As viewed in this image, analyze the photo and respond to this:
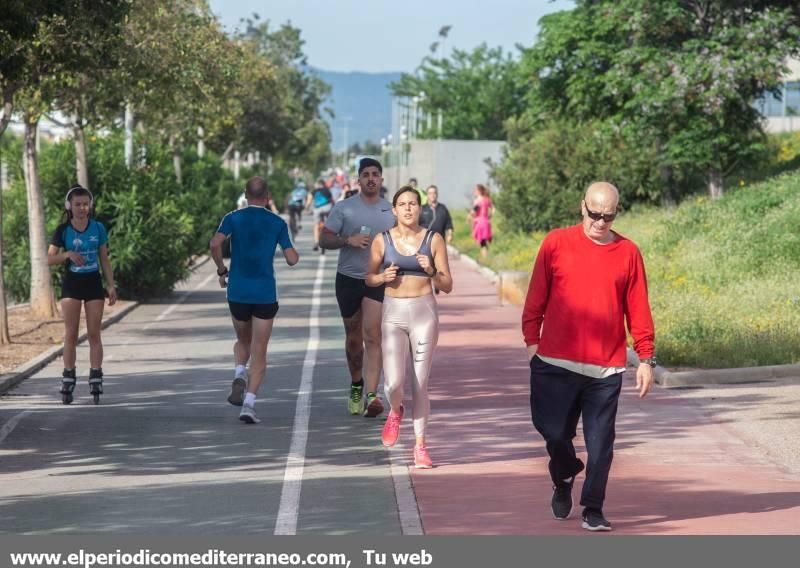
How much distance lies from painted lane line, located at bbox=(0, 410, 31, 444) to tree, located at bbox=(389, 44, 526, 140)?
70.3 meters

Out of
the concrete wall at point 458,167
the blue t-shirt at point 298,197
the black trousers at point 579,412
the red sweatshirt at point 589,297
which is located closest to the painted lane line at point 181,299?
the black trousers at point 579,412

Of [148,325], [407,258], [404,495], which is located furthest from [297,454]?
[148,325]

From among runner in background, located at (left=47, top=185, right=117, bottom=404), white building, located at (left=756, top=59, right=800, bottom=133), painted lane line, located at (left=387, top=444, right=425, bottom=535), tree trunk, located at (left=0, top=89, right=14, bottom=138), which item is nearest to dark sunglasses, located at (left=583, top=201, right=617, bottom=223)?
painted lane line, located at (left=387, top=444, right=425, bottom=535)

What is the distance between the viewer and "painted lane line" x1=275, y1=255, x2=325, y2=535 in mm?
9133

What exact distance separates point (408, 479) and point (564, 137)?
29.9 metres

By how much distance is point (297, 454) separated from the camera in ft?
38.0

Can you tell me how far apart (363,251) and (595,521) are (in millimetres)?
4852

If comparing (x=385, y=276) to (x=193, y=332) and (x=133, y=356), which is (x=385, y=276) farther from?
(x=193, y=332)

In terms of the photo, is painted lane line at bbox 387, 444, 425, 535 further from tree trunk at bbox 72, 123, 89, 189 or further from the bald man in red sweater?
tree trunk at bbox 72, 123, 89, 189

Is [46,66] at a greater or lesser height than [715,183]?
greater

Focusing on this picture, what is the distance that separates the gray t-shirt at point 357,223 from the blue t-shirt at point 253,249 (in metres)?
0.44

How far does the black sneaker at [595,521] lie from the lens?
8.67 m

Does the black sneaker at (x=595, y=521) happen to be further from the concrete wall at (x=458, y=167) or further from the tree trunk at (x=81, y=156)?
the concrete wall at (x=458, y=167)

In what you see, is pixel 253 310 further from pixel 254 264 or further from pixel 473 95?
pixel 473 95
